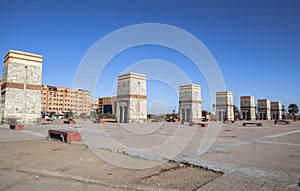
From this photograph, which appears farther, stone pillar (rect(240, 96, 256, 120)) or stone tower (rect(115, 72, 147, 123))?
stone pillar (rect(240, 96, 256, 120))

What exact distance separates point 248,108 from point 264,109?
839cm

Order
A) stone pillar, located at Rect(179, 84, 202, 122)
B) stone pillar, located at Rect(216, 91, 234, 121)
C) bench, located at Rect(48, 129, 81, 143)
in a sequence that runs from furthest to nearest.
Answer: stone pillar, located at Rect(216, 91, 234, 121) < stone pillar, located at Rect(179, 84, 202, 122) < bench, located at Rect(48, 129, 81, 143)

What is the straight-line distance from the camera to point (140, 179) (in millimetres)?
4980

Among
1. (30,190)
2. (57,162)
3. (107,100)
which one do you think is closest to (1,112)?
(57,162)

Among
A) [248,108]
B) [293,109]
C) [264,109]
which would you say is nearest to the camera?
[248,108]

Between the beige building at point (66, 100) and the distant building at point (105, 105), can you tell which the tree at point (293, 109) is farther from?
the beige building at point (66, 100)

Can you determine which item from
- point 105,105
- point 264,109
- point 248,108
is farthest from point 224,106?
point 105,105

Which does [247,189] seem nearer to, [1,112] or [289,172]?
[289,172]

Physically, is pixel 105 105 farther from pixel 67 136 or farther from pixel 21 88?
pixel 67 136

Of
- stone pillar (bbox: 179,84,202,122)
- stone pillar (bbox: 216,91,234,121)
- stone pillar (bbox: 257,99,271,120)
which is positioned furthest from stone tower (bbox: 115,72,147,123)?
stone pillar (bbox: 257,99,271,120)

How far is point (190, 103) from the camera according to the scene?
45688 mm

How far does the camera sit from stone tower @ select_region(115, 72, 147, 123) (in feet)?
117

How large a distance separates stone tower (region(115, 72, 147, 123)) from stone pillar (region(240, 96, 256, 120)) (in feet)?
127

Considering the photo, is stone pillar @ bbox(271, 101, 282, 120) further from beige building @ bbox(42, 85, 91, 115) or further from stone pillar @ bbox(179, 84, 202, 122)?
beige building @ bbox(42, 85, 91, 115)
